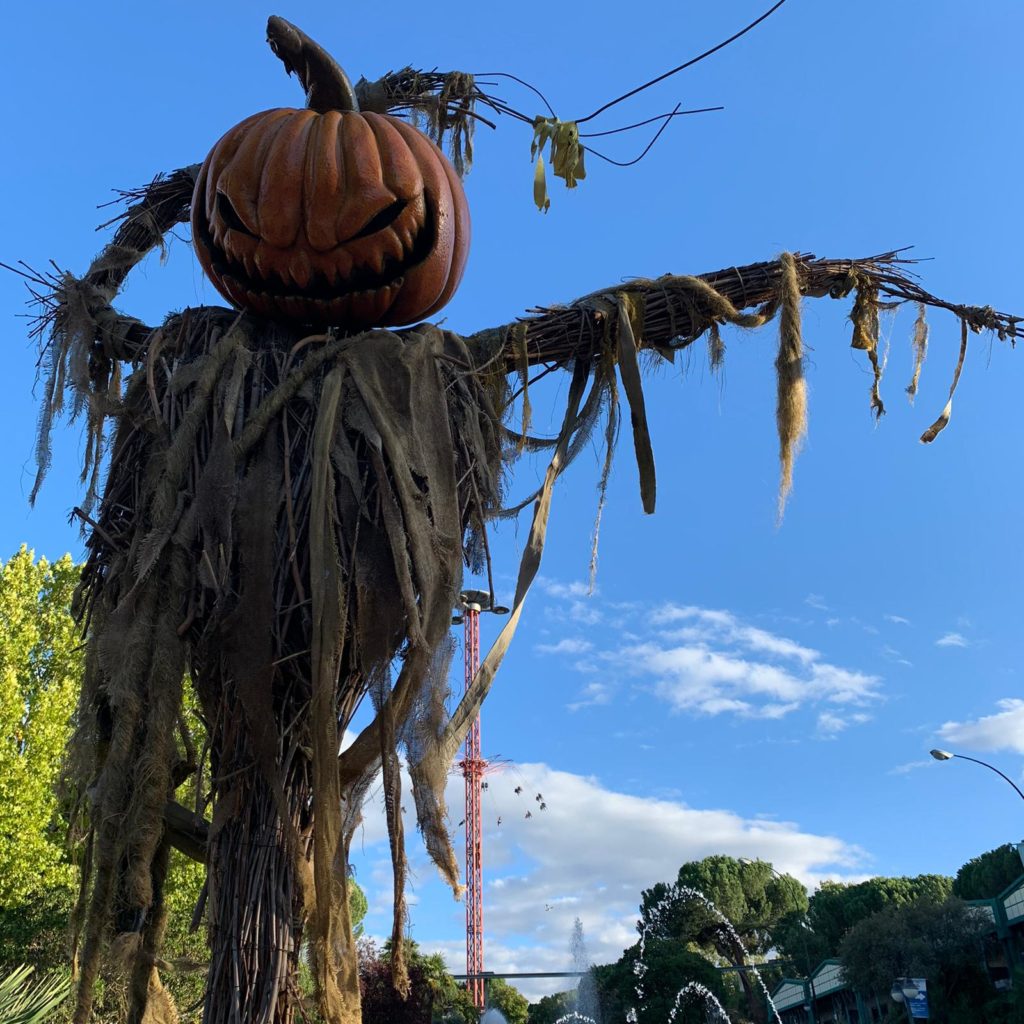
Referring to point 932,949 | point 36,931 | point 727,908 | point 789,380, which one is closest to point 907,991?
point 932,949

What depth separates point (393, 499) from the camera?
10.4 feet

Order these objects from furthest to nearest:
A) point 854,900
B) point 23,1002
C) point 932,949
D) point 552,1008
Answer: point 552,1008, point 854,900, point 932,949, point 23,1002

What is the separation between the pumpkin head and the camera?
Answer: 11.5 ft

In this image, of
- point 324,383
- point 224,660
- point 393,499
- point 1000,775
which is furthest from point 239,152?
point 1000,775

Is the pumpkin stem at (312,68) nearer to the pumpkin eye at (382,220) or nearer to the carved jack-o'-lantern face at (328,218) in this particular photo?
the carved jack-o'-lantern face at (328,218)

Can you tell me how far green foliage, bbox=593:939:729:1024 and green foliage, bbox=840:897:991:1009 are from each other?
5.13 metres

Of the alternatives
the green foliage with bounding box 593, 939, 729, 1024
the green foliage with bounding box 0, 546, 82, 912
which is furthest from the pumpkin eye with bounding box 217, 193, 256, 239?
the green foliage with bounding box 593, 939, 729, 1024

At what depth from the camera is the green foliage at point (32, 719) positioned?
1239 cm

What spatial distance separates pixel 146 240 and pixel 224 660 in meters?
2.20

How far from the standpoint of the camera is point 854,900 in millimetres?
34219

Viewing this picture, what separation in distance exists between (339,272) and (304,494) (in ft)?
2.80

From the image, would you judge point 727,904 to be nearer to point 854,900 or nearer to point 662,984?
point 854,900

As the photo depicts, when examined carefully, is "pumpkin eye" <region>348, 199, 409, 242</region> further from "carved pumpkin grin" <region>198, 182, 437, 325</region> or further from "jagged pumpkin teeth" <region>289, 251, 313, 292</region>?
"jagged pumpkin teeth" <region>289, 251, 313, 292</region>

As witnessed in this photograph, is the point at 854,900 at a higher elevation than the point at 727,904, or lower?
lower
